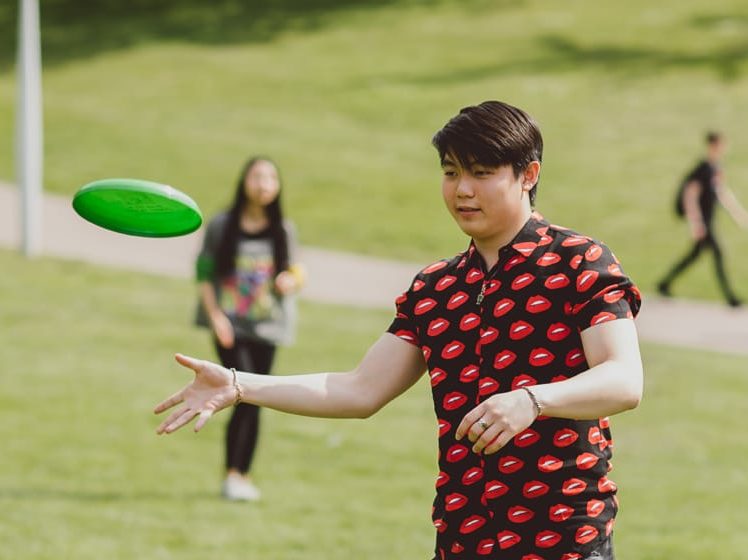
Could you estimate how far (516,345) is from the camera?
3.43m

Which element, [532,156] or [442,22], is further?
[442,22]

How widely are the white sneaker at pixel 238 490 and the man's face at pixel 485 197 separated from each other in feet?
16.0

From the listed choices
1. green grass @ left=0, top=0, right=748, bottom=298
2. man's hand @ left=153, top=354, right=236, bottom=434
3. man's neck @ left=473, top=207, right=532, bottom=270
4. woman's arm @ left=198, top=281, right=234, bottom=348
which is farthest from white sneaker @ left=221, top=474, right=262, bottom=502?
green grass @ left=0, top=0, right=748, bottom=298

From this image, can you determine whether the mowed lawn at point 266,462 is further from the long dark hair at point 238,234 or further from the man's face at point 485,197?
the man's face at point 485,197

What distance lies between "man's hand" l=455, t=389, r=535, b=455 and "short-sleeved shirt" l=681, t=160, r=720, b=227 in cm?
1360

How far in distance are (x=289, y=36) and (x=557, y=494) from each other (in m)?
29.5

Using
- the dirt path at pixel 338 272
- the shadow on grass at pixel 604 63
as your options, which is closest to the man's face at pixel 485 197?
the dirt path at pixel 338 272

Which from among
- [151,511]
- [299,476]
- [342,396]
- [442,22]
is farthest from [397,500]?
[442,22]

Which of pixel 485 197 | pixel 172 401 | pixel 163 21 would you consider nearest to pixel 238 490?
pixel 172 401

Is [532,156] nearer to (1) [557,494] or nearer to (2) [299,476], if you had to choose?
(1) [557,494]

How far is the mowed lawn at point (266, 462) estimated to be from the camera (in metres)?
7.26

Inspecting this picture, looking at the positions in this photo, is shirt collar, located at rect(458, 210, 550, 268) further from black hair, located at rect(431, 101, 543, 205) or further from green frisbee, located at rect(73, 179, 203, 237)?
green frisbee, located at rect(73, 179, 203, 237)

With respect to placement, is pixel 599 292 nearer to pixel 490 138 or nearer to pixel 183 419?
pixel 490 138

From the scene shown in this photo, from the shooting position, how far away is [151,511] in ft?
25.4
